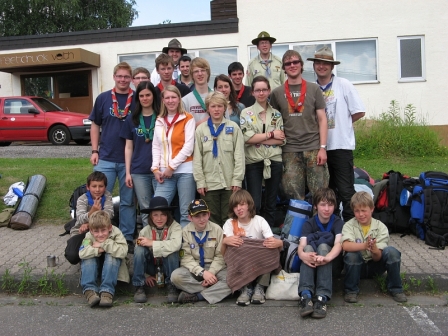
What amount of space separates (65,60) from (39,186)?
30.8 ft

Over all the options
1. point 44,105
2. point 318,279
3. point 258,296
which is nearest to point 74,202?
point 258,296

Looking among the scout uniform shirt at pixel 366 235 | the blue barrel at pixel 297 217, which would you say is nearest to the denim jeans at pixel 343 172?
the blue barrel at pixel 297 217

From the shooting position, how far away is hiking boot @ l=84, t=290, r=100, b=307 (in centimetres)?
479

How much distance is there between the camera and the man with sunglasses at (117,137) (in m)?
5.99

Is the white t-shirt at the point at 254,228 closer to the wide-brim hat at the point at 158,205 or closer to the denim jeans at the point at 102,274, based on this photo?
the wide-brim hat at the point at 158,205

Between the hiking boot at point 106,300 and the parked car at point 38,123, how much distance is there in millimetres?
10896

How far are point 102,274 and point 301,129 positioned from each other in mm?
2600

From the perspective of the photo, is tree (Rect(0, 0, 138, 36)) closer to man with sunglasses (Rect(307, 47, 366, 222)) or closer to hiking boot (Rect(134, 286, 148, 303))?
man with sunglasses (Rect(307, 47, 366, 222))

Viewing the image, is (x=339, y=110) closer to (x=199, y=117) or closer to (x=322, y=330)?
(x=199, y=117)

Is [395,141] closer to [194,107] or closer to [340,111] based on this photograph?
[340,111]

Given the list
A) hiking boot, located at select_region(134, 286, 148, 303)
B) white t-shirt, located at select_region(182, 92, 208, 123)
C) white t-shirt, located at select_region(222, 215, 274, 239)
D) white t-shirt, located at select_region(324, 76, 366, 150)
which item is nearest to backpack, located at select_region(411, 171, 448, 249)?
white t-shirt, located at select_region(324, 76, 366, 150)

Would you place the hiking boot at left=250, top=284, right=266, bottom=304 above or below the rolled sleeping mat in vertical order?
below

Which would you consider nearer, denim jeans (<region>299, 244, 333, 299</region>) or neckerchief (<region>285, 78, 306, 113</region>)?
denim jeans (<region>299, 244, 333, 299</region>)

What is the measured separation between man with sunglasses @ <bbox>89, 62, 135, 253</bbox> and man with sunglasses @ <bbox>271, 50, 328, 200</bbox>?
69.5 inches
